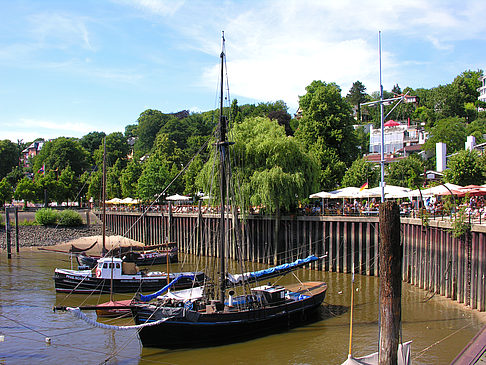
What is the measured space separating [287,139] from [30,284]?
2515 cm

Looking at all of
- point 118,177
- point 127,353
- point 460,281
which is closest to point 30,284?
point 127,353

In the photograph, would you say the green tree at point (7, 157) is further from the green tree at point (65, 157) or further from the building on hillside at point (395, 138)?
the building on hillside at point (395, 138)

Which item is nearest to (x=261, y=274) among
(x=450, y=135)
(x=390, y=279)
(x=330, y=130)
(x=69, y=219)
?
(x=390, y=279)

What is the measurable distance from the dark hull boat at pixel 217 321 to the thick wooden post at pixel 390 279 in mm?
10519

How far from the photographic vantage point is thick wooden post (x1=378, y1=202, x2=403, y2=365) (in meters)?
12.0

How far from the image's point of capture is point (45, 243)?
61312 mm

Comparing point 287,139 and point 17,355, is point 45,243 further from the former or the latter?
point 17,355

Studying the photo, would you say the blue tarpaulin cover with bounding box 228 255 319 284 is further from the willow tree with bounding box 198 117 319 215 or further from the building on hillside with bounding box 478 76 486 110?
the building on hillside with bounding box 478 76 486 110

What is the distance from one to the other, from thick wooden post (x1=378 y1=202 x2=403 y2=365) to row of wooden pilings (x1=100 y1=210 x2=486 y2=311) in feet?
32.3

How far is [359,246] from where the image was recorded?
3572 centimetres

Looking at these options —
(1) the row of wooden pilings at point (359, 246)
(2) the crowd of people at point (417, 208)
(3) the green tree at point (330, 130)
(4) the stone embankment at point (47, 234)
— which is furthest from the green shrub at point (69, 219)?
(3) the green tree at point (330, 130)

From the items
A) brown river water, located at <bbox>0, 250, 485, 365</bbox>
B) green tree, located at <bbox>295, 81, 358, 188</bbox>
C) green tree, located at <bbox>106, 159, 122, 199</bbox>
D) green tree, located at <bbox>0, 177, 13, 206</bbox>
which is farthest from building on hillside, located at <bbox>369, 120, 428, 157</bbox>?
brown river water, located at <bbox>0, 250, 485, 365</bbox>

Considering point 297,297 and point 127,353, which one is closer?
point 127,353

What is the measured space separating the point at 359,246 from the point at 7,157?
116976 mm
